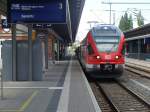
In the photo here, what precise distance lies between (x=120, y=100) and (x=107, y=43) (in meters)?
7.78

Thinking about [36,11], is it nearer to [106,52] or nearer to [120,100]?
[120,100]

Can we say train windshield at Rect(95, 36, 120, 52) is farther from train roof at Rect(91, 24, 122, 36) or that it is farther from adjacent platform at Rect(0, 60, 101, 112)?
adjacent platform at Rect(0, 60, 101, 112)

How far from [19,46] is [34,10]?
1.95 m

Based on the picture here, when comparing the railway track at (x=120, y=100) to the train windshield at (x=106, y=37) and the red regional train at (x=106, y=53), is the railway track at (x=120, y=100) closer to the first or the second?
the red regional train at (x=106, y=53)

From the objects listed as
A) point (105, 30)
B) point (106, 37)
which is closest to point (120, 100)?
point (106, 37)

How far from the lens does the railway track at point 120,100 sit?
15766 mm

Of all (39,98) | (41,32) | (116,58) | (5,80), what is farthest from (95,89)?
(41,32)

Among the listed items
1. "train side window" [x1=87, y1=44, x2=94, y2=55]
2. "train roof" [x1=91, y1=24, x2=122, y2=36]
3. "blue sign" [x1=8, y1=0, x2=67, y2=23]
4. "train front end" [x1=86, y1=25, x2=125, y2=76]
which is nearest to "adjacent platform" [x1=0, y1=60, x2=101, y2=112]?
"blue sign" [x1=8, y1=0, x2=67, y2=23]

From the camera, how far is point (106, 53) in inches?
1000

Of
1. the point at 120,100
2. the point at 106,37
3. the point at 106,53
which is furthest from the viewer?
the point at 106,37

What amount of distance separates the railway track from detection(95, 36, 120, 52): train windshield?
7.23ft

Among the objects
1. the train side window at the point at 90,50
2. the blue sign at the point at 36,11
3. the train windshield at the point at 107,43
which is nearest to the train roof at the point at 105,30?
the train windshield at the point at 107,43

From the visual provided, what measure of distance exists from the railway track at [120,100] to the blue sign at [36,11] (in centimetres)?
386

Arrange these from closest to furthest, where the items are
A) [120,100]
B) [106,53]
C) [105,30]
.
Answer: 1. [120,100]
2. [106,53]
3. [105,30]
